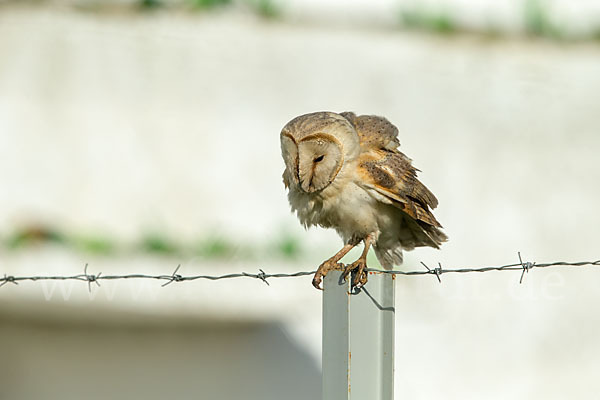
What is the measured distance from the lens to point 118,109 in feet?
22.1

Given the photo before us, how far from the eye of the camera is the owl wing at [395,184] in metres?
3.10

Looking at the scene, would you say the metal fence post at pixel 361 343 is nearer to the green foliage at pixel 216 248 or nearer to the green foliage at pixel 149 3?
the green foliage at pixel 216 248

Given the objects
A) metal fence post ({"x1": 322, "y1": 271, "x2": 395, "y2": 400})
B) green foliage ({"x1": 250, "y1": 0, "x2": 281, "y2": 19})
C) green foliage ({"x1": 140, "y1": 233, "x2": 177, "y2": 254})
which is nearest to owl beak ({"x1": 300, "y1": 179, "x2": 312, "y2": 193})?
metal fence post ({"x1": 322, "y1": 271, "x2": 395, "y2": 400})

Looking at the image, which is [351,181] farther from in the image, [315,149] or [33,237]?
[33,237]

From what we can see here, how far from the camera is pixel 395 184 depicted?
3.10 m

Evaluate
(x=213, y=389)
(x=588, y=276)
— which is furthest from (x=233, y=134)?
(x=588, y=276)

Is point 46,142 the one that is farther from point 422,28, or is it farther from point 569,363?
point 569,363

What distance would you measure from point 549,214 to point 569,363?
1261 mm

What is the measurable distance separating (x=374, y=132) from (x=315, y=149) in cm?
39

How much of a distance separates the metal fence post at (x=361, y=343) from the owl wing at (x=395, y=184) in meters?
0.87

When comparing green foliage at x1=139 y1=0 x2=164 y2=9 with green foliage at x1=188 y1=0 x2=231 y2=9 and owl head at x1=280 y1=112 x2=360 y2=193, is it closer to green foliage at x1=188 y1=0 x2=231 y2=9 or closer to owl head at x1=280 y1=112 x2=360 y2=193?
green foliage at x1=188 y1=0 x2=231 y2=9

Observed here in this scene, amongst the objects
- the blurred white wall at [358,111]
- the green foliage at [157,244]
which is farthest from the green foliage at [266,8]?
the green foliage at [157,244]

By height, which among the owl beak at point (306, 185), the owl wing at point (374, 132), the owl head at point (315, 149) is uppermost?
the owl wing at point (374, 132)

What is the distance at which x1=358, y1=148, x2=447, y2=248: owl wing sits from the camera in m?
3.10
